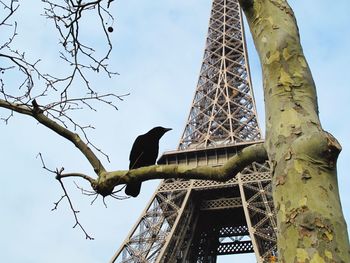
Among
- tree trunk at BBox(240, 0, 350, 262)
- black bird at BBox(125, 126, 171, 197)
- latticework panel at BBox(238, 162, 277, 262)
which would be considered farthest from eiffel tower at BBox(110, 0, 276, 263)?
tree trunk at BBox(240, 0, 350, 262)

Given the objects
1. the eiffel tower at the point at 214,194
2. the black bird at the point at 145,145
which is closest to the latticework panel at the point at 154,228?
the eiffel tower at the point at 214,194

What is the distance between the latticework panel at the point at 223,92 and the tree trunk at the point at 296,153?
85.1 feet

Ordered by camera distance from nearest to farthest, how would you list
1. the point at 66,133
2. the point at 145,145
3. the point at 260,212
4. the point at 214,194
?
the point at 66,133 < the point at 145,145 < the point at 260,212 < the point at 214,194

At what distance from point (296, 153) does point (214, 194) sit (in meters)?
25.4

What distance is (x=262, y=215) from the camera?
80.6ft

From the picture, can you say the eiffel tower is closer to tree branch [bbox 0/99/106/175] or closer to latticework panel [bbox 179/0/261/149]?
latticework panel [bbox 179/0/261/149]

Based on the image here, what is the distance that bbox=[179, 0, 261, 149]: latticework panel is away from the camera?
29.8 metres

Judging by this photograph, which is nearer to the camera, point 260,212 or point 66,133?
point 66,133

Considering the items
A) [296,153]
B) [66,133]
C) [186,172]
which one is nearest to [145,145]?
[66,133]

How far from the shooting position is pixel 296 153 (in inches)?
81.3

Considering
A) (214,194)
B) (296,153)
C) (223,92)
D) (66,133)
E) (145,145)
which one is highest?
(223,92)

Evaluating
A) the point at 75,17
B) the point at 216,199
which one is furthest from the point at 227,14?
the point at 75,17

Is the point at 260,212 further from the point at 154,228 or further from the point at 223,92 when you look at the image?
the point at 223,92

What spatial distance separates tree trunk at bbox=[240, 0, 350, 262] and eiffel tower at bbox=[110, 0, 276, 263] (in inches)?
768
